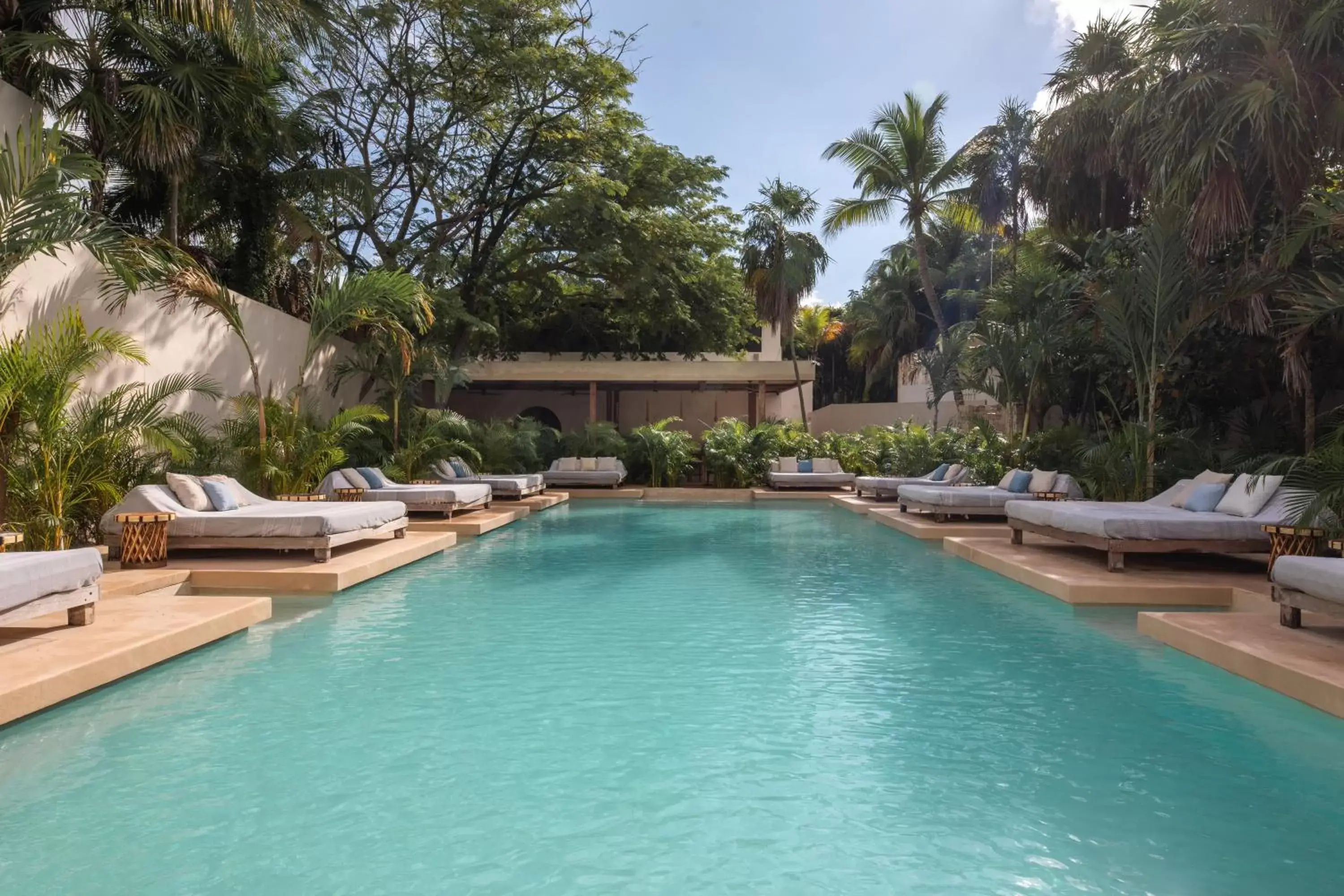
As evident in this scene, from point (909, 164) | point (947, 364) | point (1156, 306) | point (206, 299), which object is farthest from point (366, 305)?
point (909, 164)

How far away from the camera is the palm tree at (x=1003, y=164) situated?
22.8m

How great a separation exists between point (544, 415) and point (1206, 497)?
2136 cm

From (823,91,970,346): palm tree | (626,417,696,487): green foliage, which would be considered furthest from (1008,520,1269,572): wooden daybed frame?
(823,91,970,346): palm tree

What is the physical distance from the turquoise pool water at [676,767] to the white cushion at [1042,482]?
5180 mm

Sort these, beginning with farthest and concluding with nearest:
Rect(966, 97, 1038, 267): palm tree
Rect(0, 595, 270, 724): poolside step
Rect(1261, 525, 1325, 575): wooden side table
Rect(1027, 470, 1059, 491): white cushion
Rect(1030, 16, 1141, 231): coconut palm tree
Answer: Rect(966, 97, 1038, 267): palm tree < Rect(1030, 16, 1141, 231): coconut palm tree < Rect(1027, 470, 1059, 491): white cushion < Rect(1261, 525, 1325, 575): wooden side table < Rect(0, 595, 270, 724): poolside step

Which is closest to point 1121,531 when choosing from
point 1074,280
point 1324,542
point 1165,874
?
point 1324,542

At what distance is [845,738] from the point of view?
3793 millimetres

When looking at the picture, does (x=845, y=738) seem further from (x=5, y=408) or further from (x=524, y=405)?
(x=524, y=405)

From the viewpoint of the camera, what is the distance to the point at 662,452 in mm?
20594

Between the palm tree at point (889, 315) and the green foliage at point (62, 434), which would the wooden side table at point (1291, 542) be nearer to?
the green foliage at point (62, 434)

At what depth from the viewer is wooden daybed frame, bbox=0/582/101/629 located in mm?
4316

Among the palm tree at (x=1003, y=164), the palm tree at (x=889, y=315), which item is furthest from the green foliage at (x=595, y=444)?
the palm tree at (x=889, y=315)

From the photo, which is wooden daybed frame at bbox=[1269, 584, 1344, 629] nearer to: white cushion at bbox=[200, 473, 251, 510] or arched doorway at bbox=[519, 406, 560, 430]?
white cushion at bbox=[200, 473, 251, 510]

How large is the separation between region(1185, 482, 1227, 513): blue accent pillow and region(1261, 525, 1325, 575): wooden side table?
1229mm
